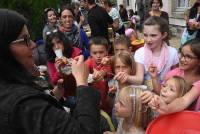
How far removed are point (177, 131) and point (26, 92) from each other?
98 cm

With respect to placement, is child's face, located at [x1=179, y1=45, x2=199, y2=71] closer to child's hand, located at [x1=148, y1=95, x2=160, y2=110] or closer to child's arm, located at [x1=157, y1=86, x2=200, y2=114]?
child's arm, located at [x1=157, y1=86, x2=200, y2=114]

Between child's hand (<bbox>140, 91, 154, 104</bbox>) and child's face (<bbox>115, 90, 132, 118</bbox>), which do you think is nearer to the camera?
child's hand (<bbox>140, 91, 154, 104</bbox>)

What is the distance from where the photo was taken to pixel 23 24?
1349 mm

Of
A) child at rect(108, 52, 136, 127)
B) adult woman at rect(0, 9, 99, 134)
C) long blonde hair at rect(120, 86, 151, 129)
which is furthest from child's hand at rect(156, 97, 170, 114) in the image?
child at rect(108, 52, 136, 127)

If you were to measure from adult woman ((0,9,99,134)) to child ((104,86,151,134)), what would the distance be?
2.21 ft

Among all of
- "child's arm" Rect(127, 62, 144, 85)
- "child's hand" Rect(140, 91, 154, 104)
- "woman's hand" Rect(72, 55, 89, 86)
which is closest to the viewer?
"woman's hand" Rect(72, 55, 89, 86)

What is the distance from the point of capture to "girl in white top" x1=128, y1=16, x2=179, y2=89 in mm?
2689

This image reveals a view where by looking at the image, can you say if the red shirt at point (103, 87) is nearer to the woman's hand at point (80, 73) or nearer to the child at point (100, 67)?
the child at point (100, 67)

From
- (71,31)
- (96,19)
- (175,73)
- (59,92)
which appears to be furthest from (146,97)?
(96,19)

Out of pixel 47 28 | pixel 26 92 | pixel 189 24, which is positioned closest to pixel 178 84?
pixel 26 92

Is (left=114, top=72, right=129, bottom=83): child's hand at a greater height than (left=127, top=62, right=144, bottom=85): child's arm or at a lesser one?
greater

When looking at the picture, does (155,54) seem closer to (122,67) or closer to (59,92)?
(122,67)

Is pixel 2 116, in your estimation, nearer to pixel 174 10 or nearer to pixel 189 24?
pixel 189 24

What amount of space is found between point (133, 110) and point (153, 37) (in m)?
1.00
